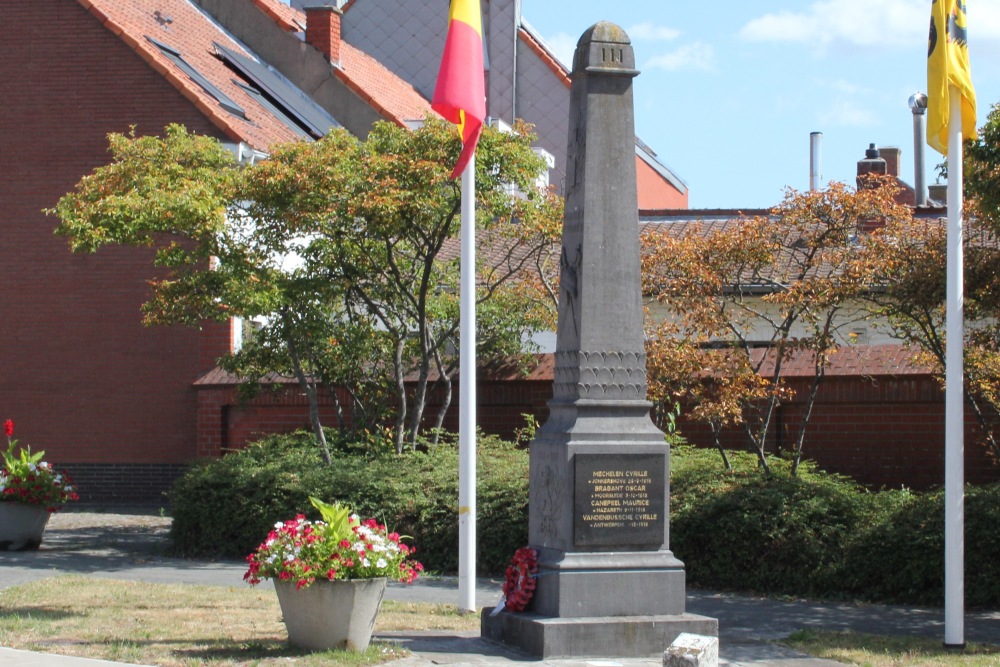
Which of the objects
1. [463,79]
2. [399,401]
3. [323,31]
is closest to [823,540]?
[463,79]

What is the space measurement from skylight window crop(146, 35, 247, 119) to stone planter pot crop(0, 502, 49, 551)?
987cm

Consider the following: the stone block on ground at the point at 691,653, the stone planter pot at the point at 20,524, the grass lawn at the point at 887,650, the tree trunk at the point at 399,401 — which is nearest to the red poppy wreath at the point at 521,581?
the stone block on ground at the point at 691,653

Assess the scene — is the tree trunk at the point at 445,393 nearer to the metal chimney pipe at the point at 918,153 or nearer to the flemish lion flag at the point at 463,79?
the flemish lion flag at the point at 463,79

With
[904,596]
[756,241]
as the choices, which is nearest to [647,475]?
[904,596]

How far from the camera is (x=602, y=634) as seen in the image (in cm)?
921

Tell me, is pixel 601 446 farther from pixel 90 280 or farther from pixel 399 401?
pixel 90 280

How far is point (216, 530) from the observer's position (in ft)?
50.4

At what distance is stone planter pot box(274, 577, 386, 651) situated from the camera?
8.96 meters

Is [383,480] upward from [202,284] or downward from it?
downward

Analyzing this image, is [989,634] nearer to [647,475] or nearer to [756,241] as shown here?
[647,475]

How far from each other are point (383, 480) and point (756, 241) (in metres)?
4.73

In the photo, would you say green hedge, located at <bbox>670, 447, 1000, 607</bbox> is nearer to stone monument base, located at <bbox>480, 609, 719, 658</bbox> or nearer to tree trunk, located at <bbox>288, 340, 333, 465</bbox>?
stone monument base, located at <bbox>480, 609, 719, 658</bbox>

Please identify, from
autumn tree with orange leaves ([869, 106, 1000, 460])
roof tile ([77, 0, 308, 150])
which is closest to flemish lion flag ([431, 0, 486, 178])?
autumn tree with orange leaves ([869, 106, 1000, 460])

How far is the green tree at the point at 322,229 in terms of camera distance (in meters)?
14.9
